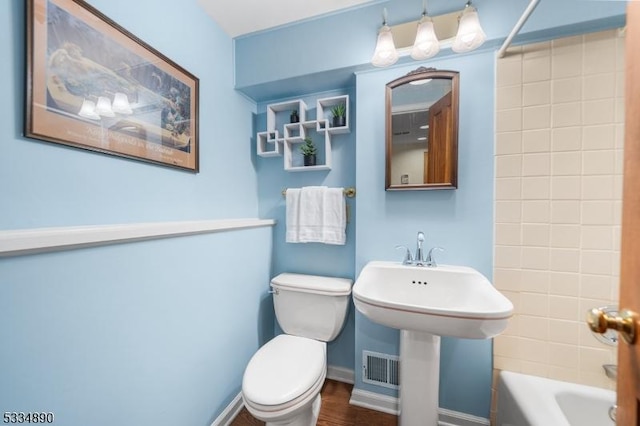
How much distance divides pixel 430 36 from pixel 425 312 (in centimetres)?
121

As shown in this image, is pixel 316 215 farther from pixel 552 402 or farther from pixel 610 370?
pixel 610 370

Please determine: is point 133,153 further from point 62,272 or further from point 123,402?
point 123,402

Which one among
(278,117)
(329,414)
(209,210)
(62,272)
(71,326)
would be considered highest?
(278,117)

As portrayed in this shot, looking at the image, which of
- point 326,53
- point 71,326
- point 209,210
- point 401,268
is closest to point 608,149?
point 401,268

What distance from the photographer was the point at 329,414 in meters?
1.29

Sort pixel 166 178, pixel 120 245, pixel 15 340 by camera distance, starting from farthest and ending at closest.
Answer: pixel 166 178 → pixel 120 245 → pixel 15 340

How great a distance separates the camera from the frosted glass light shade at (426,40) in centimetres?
108

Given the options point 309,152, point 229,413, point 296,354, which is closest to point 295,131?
point 309,152

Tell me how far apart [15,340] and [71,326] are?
10cm

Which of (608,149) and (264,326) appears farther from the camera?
(264,326)

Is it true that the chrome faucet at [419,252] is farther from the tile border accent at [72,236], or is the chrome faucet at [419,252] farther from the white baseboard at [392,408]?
the tile border accent at [72,236]

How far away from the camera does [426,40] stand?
1.09 m

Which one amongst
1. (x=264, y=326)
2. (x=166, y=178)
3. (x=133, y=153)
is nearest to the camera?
(x=133, y=153)

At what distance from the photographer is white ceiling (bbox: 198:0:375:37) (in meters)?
1.27
